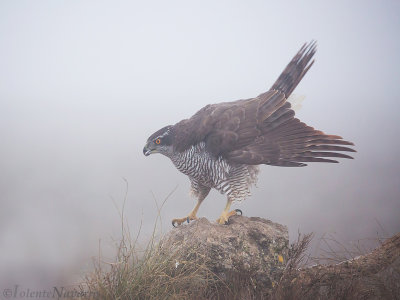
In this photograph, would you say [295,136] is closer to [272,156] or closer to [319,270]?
[272,156]

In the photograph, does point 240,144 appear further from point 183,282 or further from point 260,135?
point 183,282

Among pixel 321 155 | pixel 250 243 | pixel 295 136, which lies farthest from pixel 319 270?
pixel 295 136

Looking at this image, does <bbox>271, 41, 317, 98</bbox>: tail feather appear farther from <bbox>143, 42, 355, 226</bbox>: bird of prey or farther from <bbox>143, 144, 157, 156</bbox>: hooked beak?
<bbox>143, 144, 157, 156</bbox>: hooked beak

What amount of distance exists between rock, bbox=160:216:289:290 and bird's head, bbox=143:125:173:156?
105 cm

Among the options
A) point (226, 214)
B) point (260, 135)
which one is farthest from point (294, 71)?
point (226, 214)

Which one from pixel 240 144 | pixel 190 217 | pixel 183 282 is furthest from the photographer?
pixel 190 217

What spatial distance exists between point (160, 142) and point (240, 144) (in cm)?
104

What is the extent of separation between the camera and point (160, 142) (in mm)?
4414

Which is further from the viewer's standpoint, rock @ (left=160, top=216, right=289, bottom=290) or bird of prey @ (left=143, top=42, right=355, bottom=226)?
bird of prey @ (left=143, top=42, right=355, bottom=226)

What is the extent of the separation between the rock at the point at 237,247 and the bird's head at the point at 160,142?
105 cm

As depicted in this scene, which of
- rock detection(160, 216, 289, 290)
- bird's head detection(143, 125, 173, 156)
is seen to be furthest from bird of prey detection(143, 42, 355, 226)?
rock detection(160, 216, 289, 290)

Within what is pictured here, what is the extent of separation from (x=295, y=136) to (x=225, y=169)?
3.27ft

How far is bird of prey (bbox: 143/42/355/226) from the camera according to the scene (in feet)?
14.1

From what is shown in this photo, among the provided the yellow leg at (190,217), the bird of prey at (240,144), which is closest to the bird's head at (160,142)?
the bird of prey at (240,144)
